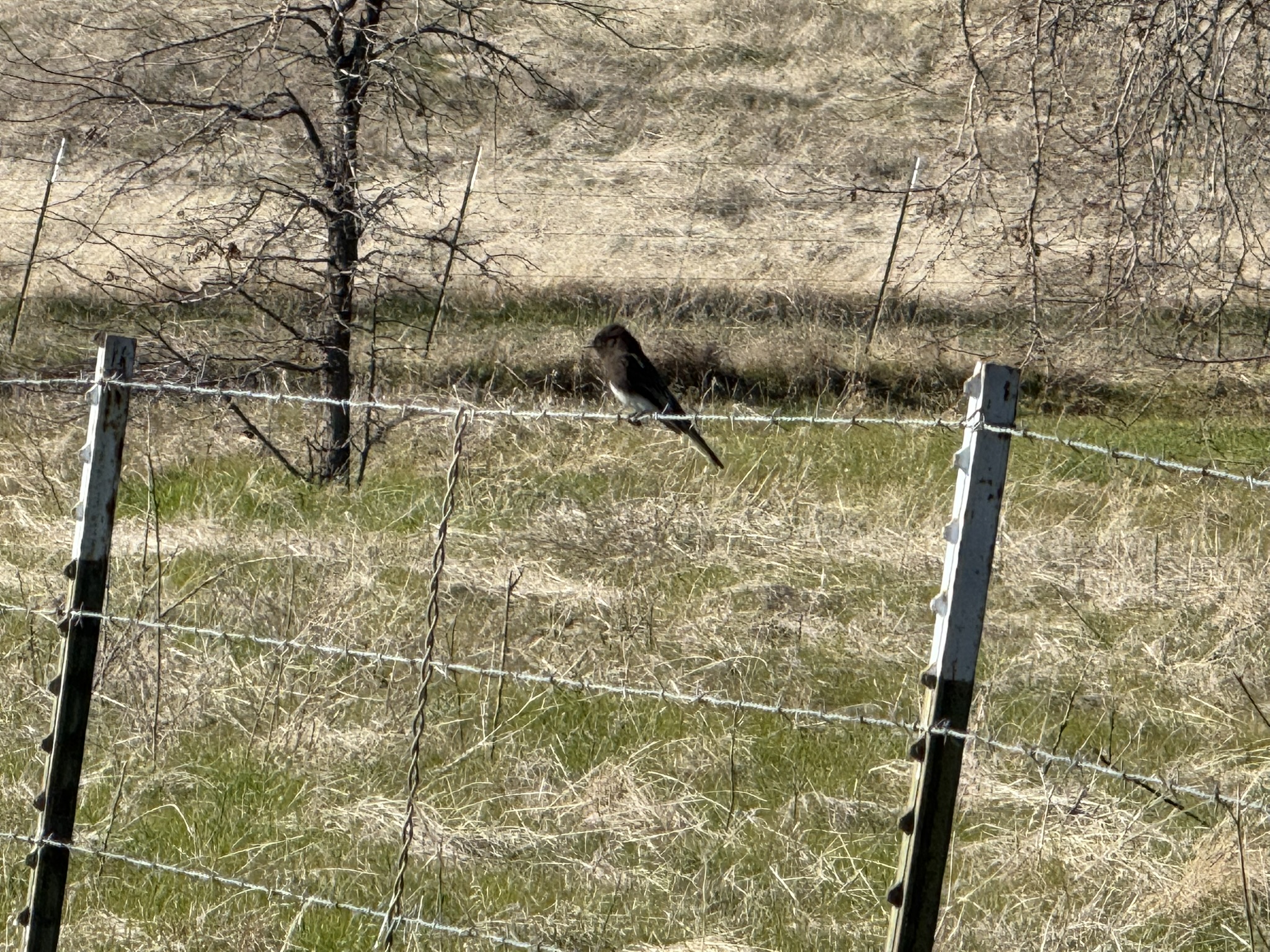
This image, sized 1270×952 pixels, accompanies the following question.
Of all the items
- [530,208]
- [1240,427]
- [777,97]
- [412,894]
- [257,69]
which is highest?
[777,97]

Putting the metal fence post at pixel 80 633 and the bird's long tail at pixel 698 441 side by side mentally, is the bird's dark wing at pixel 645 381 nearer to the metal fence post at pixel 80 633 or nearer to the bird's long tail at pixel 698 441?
the bird's long tail at pixel 698 441

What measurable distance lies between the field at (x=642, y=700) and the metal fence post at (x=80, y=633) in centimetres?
48

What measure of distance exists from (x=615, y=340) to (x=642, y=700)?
314cm

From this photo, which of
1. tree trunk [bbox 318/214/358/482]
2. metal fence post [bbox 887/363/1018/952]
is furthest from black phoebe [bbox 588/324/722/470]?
metal fence post [bbox 887/363/1018/952]

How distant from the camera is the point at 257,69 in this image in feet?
28.4

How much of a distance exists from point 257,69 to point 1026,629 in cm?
525

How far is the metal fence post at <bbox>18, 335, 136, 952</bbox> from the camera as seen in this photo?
10.2 feet

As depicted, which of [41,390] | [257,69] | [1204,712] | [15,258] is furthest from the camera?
[15,258]

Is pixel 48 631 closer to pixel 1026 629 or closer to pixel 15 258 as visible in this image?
pixel 1026 629

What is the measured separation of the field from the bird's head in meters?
0.72

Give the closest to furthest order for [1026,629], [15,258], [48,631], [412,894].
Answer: [412,894] → [48,631] → [1026,629] → [15,258]

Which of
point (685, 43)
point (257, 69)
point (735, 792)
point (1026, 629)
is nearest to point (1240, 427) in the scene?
point (1026, 629)

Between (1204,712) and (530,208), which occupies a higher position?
(530,208)

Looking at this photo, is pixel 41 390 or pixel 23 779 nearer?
pixel 23 779
